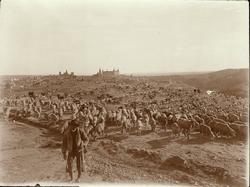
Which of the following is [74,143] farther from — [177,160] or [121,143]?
[177,160]

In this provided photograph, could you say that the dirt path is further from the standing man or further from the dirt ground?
the standing man

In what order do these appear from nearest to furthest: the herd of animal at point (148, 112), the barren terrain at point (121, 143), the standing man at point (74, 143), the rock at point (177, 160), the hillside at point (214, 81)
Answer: the standing man at point (74, 143) < the barren terrain at point (121, 143) < the rock at point (177, 160) < the herd of animal at point (148, 112) < the hillside at point (214, 81)

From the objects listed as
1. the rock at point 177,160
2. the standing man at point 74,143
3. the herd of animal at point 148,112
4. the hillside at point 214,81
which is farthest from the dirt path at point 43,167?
the hillside at point 214,81

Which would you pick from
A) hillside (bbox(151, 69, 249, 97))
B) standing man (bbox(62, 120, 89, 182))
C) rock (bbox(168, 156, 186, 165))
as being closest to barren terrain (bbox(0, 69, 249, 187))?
rock (bbox(168, 156, 186, 165))

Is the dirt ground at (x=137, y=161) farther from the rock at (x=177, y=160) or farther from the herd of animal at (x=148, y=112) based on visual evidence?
the herd of animal at (x=148, y=112)

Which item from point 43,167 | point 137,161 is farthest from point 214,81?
point 43,167

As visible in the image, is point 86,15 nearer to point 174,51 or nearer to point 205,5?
point 174,51
